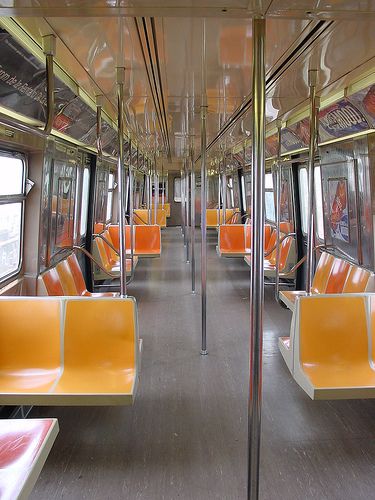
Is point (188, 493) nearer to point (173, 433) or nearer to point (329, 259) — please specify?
point (173, 433)

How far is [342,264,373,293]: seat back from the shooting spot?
13.0ft

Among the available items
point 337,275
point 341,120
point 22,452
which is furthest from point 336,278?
point 22,452

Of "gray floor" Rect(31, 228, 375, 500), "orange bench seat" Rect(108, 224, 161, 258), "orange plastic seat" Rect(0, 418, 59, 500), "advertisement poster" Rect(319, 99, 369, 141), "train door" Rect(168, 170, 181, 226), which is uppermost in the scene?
"train door" Rect(168, 170, 181, 226)

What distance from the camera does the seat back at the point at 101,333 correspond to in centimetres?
275

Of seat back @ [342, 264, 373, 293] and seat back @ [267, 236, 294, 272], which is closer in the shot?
seat back @ [342, 264, 373, 293]

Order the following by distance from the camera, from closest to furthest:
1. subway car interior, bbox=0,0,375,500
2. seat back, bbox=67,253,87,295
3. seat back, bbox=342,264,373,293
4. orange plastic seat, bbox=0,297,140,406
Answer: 1. subway car interior, bbox=0,0,375,500
2. orange plastic seat, bbox=0,297,140,406
3. seat back, bbox=342,264,373,293
4. seat back, bbox=67,253,87,295

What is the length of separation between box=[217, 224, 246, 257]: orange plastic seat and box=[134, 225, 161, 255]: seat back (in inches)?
46.0

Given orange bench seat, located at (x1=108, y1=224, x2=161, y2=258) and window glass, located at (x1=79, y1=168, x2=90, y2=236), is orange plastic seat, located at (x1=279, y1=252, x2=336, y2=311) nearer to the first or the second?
window glass, located at (x1=79, y1=168, x2=90, y2=236)

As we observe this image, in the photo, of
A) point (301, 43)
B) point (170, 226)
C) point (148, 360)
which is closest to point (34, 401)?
point (148, 360)

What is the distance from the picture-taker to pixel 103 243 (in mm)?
6762

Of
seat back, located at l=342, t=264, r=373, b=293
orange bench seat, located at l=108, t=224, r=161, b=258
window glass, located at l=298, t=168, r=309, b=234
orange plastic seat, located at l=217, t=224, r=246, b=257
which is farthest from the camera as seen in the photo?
orange plastic seat, located at l=217, t=224, r=246, b=257

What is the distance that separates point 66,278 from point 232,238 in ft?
14.6

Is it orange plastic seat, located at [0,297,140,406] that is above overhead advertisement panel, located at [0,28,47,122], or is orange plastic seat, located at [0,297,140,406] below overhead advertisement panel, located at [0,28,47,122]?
below

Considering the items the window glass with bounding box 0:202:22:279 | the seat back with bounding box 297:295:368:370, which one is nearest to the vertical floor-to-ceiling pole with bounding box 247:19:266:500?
the seat back with bounding box 297:295:368:370
